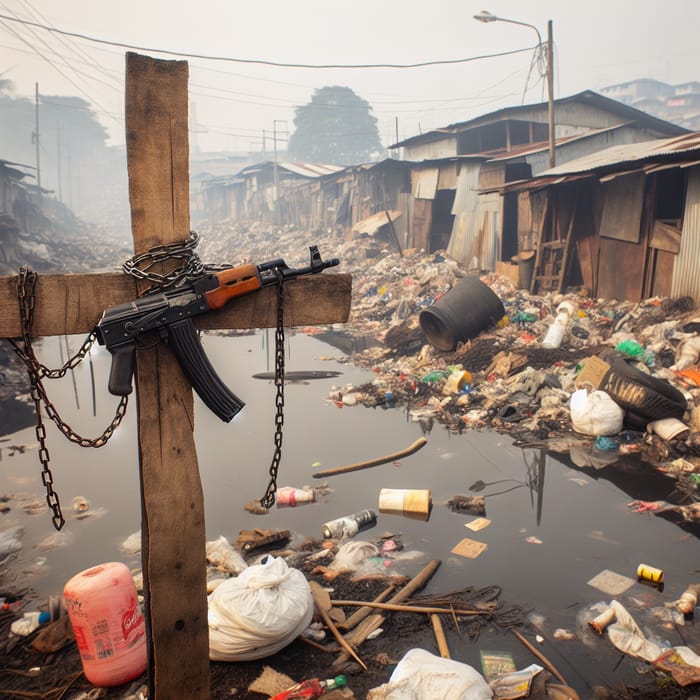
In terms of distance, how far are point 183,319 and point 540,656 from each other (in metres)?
2.78

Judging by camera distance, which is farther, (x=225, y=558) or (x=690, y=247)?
(x=690, y=247)

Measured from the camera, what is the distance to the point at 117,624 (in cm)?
294

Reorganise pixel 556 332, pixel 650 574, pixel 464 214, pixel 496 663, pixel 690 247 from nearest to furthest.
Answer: pixel 496 663
pixel 650 574
pixel 556 332
pixel 690 247
pixel 464 214

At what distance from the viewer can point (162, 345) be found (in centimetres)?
187

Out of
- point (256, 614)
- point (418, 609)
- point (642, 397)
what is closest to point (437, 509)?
point (418, 609)

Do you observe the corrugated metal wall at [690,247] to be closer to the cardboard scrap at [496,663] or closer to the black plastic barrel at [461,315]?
the black plastic barrel at [461,315]

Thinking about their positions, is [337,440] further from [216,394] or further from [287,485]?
[216,394]

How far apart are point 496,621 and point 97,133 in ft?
328

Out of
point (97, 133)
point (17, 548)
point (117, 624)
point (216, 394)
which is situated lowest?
point (17, 548)

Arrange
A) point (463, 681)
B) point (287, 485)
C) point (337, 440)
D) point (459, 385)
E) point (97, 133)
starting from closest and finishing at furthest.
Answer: point (463, 681) → point (287, 485) → point (337, 440) → point (459, 385) → point (97, 133)

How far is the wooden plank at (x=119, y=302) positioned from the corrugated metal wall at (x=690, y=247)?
31.5 ft

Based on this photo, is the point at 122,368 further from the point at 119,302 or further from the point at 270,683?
the point at 270,683

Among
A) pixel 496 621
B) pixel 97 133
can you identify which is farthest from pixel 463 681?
pixel 97 133

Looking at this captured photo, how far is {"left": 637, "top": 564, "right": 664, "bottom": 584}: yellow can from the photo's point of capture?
387 centimetres
